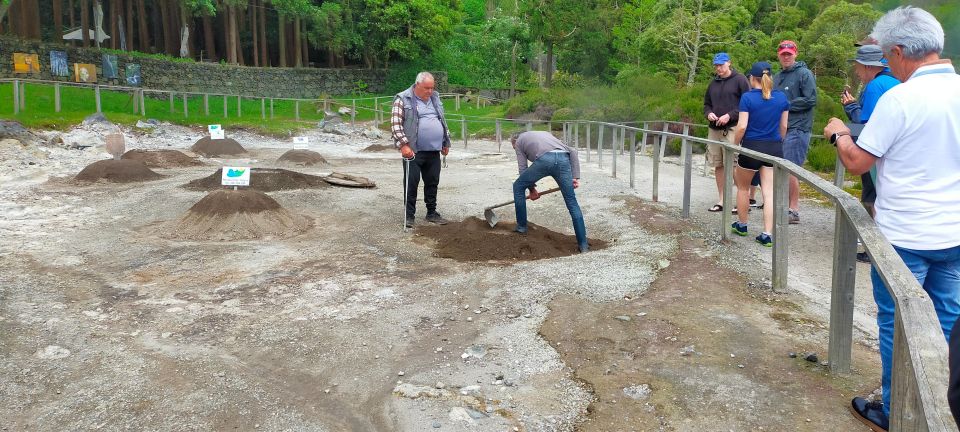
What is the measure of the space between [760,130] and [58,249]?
6.78 metres

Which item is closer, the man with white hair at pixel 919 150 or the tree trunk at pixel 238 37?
the man with white hair at pixel 919 150

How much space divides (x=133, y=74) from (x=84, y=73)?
2.25m

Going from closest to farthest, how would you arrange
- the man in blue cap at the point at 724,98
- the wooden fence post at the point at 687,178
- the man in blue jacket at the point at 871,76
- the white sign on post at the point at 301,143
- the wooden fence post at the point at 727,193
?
the man in blue jacket at the point at 871,76 → the wooden fence post at the point at 727,193 → the wooden fence post at the point at 687,178 → the man in blue cap at the point at 724,98 → the white sign on post at the point at 301,143

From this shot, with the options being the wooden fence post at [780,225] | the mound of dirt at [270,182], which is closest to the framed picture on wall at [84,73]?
the mound of dirt at [270,182]

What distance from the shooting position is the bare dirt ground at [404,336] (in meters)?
3.72

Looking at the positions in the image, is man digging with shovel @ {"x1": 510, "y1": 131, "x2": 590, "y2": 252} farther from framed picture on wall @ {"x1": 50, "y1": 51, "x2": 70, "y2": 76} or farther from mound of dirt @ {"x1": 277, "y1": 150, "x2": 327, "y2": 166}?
framed picture on wall @ {"x1": 50, "y1": 51, "x2": 70, "y2": 76}

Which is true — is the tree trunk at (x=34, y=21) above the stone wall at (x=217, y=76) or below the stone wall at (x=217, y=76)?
above

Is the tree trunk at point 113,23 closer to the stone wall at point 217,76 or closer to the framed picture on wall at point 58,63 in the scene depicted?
the stone wall at point 217,76

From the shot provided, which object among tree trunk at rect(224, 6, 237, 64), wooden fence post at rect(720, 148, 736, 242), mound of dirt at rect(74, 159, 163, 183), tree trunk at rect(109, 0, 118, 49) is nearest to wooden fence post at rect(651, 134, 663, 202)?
wooden fence post at rect(720, 148, 736, 242)

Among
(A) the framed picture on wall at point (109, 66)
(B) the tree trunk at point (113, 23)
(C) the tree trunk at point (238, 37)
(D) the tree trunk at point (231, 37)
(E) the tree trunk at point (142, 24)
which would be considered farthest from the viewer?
(C) the tree trunk at point (238, 37)

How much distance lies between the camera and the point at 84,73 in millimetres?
27938

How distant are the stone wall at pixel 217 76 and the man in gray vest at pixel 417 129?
73.6ft

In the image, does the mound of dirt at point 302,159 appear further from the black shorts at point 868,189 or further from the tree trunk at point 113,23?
the tree trunk at point 113,23

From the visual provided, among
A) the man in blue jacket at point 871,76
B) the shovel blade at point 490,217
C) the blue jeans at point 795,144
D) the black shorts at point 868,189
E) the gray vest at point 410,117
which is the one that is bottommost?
the shovel blade at point 490,217
